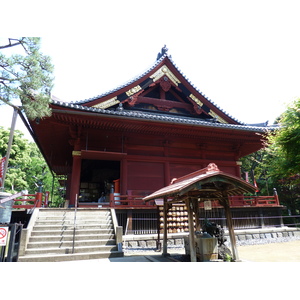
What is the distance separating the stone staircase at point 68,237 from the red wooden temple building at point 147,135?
4.68 ft

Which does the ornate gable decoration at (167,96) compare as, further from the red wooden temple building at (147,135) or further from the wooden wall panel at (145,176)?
the wooden wall panel at (145,176)

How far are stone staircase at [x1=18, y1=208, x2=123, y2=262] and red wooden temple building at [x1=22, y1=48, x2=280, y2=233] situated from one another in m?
1.43

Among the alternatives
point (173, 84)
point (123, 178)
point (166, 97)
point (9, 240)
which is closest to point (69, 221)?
point (9, 240)

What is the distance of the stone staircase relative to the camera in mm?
6937

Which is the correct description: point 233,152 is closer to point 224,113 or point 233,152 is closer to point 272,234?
point 224,113

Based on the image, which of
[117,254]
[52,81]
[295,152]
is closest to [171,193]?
[117,254]

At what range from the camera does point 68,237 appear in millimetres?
7809

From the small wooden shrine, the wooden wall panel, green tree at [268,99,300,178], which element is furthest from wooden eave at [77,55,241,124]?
the small wooden shrine

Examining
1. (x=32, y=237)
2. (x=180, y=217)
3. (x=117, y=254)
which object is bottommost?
(x=117, y=254)

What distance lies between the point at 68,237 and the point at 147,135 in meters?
7.12

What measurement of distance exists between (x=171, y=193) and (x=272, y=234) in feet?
29.3

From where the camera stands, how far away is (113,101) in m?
13.0

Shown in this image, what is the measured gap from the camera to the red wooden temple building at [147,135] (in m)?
10.9

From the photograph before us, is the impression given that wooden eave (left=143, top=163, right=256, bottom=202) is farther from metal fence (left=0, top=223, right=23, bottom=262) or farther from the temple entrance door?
the temple entrance door
